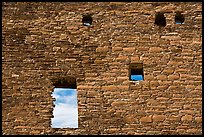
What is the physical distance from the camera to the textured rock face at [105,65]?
24.8ft

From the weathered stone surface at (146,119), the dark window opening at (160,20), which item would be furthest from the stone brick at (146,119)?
the dark window opening at (160,20)

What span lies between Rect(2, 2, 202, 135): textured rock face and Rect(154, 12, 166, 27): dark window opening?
0.26ft

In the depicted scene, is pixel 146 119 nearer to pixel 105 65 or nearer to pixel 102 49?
pixel 105 65

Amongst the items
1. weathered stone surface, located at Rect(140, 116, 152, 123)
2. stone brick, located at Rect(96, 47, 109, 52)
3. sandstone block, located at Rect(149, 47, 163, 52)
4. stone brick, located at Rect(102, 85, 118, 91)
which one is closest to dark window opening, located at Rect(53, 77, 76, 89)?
stone brick, located at Rect(102, 85, 118, 91)

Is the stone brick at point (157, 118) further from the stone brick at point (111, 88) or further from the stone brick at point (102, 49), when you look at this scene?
the stone brick at point (102, 49)

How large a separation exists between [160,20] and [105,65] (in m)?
1.48

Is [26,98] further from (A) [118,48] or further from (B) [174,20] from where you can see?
(B) [174,20]

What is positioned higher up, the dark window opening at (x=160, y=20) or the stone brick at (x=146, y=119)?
the dark window opening at (x=160, y=20)

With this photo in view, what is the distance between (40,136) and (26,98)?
692 mm

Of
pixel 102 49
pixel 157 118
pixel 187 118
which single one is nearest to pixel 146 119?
pixel 157 118

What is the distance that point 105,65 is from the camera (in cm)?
798

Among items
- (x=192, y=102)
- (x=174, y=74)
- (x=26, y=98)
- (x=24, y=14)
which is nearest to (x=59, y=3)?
(x=24, y=14)

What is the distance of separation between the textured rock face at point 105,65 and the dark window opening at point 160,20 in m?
0.08

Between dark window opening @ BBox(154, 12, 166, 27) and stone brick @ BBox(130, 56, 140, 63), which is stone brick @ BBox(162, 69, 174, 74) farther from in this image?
dark window opening @ BBox(154, 12, 166, 27)
